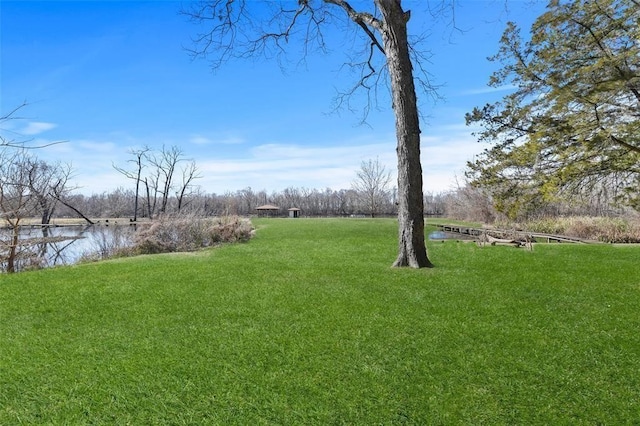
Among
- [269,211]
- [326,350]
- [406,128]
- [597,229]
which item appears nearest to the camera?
[326,350]

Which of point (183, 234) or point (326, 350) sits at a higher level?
point (183, 234)

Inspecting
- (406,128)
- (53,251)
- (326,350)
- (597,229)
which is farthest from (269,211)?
(326,350)

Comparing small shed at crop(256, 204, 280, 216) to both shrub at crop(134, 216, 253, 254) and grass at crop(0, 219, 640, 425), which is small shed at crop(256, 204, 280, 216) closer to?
→ shrub at crop(134, 216, 253, 254)

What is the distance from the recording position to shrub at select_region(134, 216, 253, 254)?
41.4 ft

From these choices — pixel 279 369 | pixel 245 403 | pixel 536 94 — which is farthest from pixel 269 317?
pixel 536 94

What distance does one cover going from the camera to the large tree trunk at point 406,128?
663 cm

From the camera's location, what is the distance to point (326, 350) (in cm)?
324

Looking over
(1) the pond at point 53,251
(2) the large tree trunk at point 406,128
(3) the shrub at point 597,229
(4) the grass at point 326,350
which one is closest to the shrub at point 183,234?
(1) the pond at point 53,251

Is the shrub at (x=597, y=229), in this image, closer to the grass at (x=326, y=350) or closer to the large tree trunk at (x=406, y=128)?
the grass at (x=326, y=350)

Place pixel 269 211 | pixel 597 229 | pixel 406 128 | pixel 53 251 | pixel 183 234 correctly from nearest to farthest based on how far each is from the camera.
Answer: pixel 406 128 → pixel 183 234 → pixel 597 229 → pixel 53 251 → pixel 269 211

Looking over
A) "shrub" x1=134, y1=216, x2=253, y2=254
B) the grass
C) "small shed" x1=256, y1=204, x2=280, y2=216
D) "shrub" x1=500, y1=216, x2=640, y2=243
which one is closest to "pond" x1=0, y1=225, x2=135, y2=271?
"shrub" x1=134, y1=216, x2=253, y2=254

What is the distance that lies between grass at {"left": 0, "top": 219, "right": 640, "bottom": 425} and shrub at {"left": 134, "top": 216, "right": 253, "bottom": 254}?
6.52m

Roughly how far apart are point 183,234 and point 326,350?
1111 centimetres

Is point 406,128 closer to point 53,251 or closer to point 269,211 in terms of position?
point 53,251
